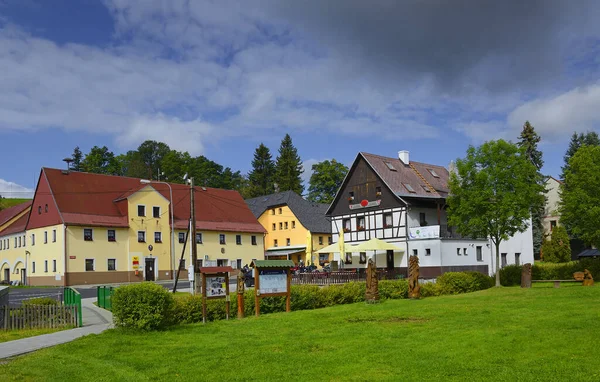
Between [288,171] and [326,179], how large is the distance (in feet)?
28.7

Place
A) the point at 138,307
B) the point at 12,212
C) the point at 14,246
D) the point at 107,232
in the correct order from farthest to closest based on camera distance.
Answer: the point at 12,212
the point at 14,246
the point at 107,232
the point at 138,307

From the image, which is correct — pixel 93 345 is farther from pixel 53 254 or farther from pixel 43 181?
pixel 43 181

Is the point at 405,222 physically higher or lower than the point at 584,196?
lower

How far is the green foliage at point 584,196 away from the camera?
103 ft

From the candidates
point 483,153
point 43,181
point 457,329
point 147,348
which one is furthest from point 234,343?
point 43,181

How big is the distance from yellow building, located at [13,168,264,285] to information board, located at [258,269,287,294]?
98.0ft

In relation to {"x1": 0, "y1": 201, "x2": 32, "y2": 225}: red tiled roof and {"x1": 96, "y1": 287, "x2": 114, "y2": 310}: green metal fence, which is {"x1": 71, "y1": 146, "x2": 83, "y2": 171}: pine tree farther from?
{"x1": 96, "y1": 287, "x2": 114, "y2": 310}: green metal fence

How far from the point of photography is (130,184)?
62000mm

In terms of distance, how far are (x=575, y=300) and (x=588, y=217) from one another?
528 inches

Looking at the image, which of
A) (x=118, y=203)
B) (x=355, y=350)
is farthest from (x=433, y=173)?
(x=355, y=350)

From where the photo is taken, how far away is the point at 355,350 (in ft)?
39.8

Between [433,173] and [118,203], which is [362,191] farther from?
[118,203]

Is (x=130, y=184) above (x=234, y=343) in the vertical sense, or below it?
above

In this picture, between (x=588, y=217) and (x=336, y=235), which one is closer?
(x=588, y=217)
